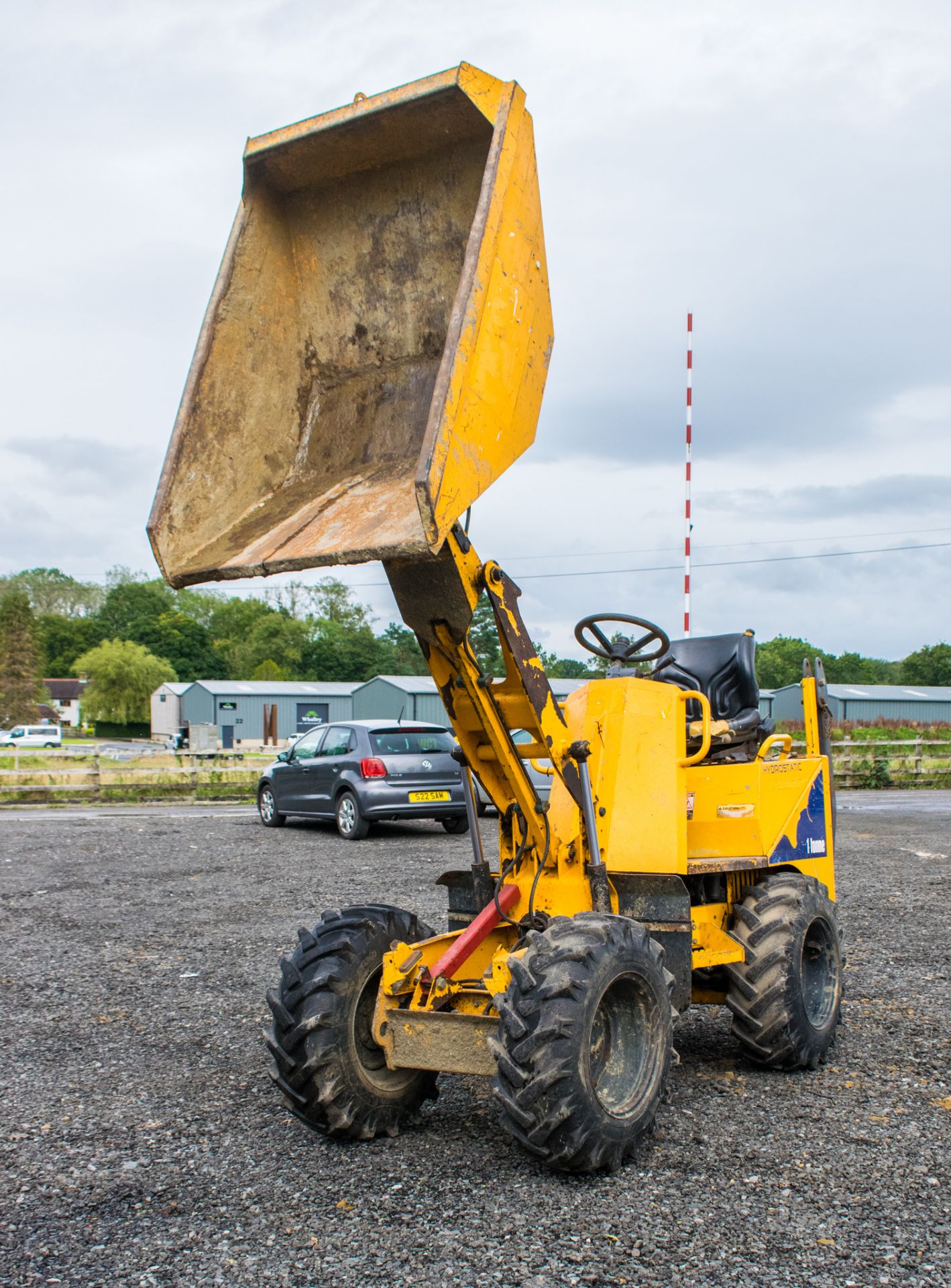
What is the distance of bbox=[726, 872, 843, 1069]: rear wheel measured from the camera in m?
4.85

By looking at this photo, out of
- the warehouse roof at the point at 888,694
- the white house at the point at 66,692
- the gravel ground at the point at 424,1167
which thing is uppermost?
the white house at the point at 66,692

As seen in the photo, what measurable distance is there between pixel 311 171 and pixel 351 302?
20.3 inches

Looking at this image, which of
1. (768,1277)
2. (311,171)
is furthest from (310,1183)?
(311,171)

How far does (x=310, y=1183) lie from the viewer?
379 cm

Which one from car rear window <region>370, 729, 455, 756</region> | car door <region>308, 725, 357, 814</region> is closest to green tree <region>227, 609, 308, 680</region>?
car door <region>308, 725, 357, 814</region>

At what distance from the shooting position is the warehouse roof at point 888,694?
56688 mm

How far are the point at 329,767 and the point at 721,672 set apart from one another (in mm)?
9204

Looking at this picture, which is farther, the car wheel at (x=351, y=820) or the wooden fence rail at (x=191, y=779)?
the wooden fence rail at (x=191, y=779)

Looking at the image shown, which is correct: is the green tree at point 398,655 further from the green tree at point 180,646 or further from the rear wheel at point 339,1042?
the rear wheel at point 339,1042

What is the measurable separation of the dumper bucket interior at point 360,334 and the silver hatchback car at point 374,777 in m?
9.94

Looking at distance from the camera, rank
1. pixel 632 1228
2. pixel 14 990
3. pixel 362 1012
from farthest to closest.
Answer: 1. pixel 14 990
2. pixel 362 1012
3. pixel 632 1228

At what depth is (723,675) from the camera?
6.70 m

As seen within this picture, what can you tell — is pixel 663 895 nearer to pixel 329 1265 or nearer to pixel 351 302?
pixel 329 1265

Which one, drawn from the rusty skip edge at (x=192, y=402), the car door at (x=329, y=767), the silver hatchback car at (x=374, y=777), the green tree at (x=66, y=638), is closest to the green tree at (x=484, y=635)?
the rusty skip edge at (x=192, y=402)
